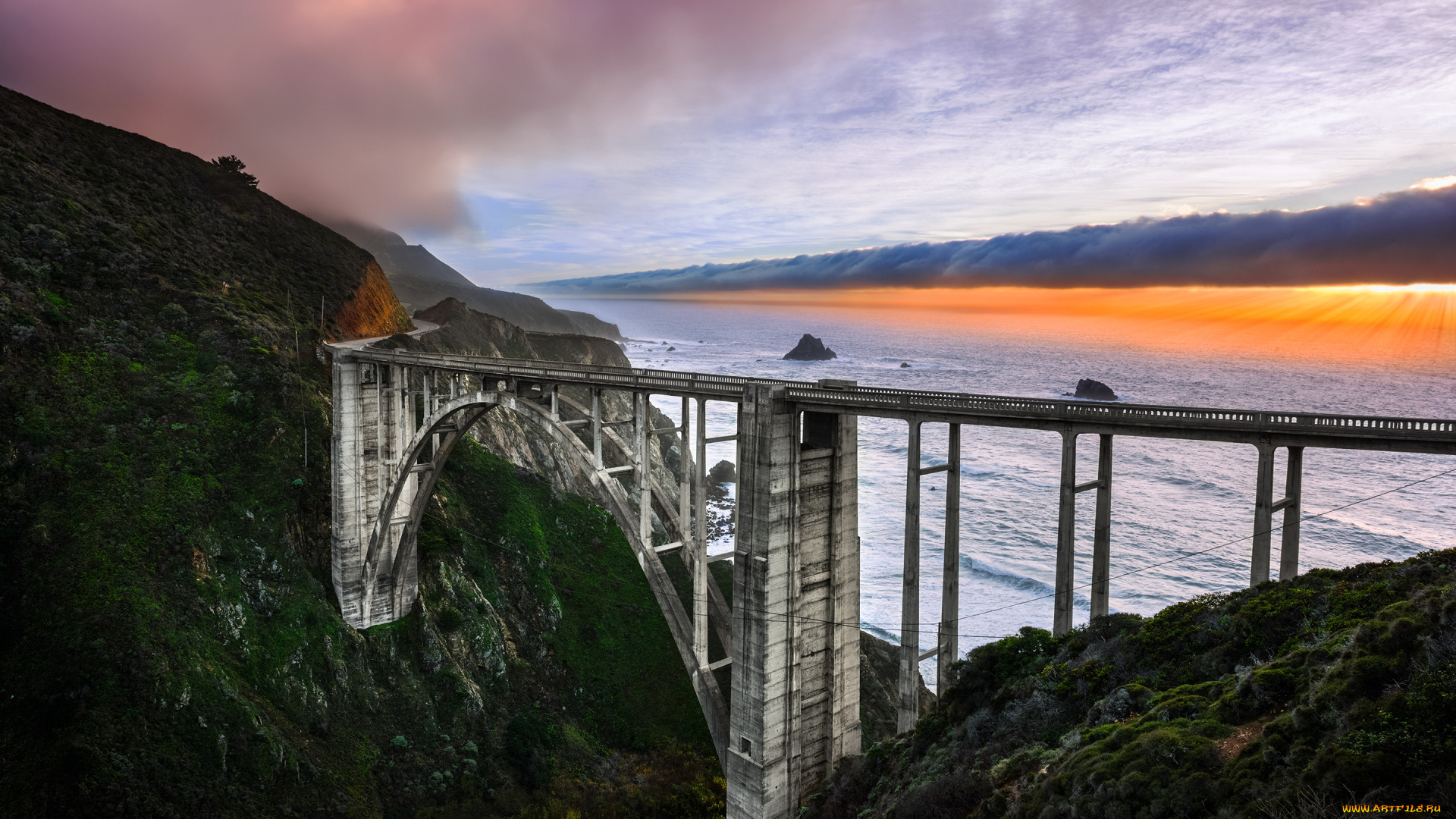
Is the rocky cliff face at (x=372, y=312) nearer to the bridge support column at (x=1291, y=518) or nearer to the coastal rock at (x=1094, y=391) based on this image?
the bridge support column at (x=1291, y=518)

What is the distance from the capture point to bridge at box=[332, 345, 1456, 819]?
49.9 feet

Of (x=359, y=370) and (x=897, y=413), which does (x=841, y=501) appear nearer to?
(x=897, y=413)

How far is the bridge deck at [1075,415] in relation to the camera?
1362 centimetres

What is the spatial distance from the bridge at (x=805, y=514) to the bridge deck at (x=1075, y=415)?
0.16ft

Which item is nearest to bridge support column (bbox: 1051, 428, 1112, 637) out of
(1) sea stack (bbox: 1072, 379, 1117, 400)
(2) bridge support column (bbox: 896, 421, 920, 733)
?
(2) bridge support column (bbox: 896, 421, 920, 733)

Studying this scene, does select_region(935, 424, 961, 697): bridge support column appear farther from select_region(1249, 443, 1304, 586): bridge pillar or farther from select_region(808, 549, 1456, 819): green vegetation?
select_region(1249, 443, 1304, 586): bridge pillar

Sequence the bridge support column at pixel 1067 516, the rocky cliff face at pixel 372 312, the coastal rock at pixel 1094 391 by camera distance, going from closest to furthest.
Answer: the bridge support column at pixel 1067 516 → the rocky cliff face at pixel 372 312 → the coastal rock at pixel 1094 391

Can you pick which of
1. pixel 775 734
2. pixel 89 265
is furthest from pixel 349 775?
pixel 89 265

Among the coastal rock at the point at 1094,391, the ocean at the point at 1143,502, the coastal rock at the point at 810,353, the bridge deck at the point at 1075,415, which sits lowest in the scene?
the ocean at the point at 1143,502

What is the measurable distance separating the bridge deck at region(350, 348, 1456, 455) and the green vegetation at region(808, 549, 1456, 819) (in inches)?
94.7

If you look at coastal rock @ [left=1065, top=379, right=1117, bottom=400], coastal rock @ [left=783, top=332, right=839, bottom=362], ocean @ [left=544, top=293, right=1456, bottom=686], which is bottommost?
ocean @ [left=544, top=293, right=1456, bottom=686]

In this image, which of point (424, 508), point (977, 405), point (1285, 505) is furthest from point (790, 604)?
point (424, 508)

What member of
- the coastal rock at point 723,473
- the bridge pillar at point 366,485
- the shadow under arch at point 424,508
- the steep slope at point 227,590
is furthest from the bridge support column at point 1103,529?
the coastal rock at point 723,473

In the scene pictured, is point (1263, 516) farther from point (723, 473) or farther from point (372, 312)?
point (723, 473)
